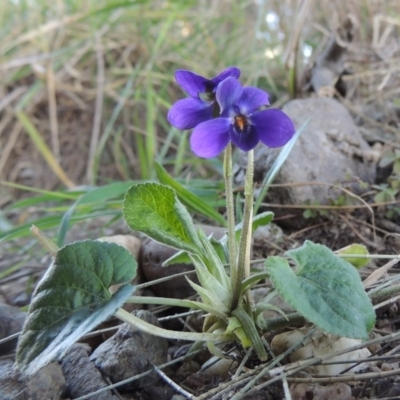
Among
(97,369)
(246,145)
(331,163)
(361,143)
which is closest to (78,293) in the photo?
(97,369)

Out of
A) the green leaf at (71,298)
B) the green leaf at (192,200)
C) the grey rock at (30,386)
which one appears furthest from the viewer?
the green leaf at (192,200)

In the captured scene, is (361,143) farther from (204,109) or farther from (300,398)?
(300,398)

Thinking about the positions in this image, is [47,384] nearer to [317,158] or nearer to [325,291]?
[325,291]

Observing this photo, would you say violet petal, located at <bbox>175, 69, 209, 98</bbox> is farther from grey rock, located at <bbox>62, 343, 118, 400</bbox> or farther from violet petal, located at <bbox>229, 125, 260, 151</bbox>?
grey rock, located at <bbox>62, 343, 118, 400</bbox>

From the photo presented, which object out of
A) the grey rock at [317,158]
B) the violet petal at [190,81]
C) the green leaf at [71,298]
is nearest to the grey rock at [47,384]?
the green leaf at [71,298]

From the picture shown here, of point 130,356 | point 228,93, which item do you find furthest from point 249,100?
point 130,356

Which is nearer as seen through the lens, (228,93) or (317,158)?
(228,93)

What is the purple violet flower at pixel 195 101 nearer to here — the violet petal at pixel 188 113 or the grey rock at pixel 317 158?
the violet petal at pixel 188 113
